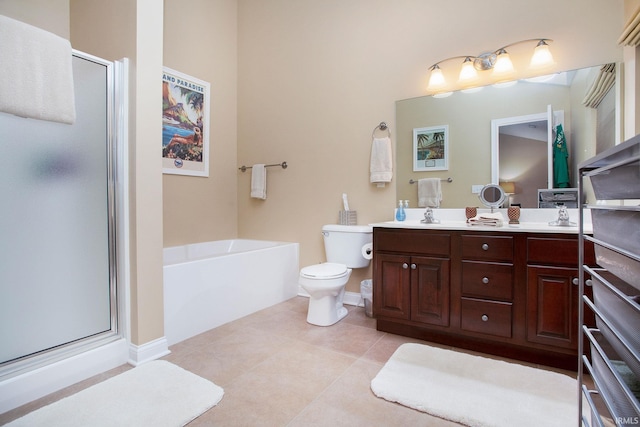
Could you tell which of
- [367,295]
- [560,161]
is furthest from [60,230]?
[560,161]

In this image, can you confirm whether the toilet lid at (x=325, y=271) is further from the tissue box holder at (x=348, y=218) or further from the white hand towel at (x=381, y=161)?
the white hand towel at (x=381, y=161)

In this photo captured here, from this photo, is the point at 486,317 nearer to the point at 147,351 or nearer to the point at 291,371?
the point at 291,371

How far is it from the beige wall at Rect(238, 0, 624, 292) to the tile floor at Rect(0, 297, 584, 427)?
0.86 meters

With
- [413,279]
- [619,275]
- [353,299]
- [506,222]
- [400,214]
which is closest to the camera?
[619,275]

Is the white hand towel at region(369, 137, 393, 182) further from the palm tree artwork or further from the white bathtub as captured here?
the white bathtub

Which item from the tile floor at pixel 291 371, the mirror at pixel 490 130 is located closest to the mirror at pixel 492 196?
the mirror at pixel 490 130

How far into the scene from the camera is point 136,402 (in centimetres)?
151

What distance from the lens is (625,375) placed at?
82cm

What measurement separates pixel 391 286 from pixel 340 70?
80.9 inches

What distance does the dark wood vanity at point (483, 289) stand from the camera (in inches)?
70.7

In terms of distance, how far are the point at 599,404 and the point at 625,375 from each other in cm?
92

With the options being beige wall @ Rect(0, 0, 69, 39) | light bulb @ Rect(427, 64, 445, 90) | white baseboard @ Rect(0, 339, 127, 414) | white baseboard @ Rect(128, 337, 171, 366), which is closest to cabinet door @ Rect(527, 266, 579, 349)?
light bulb @ Rect(427, 64, 445, 90)

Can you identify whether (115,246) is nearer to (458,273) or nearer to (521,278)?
(458,273)

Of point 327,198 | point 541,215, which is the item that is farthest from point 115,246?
point 541,215
